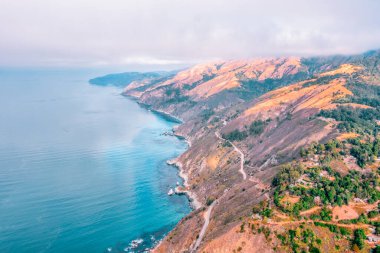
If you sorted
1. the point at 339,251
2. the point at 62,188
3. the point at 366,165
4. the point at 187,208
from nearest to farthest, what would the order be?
the point at 339,251, the point at 366,165, the point at 187,208, the point at 62,188

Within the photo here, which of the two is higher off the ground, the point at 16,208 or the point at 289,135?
the point at 289,135

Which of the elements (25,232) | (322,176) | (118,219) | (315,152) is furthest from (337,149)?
(25,232)

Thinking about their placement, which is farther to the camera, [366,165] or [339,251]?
A: [366,165]

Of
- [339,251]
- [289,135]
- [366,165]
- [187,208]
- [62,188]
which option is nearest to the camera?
[339,251]

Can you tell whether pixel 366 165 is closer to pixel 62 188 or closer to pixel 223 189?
pixel 223 189

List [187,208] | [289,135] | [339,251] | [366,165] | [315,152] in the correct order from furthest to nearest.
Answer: [289,135]
[187,208]
[315,152]
[366,165]
[339,251]

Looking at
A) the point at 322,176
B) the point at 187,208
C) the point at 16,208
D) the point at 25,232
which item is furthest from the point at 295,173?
the point at 16,208

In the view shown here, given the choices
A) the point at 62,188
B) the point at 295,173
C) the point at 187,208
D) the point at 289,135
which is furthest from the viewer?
the point at 289,135

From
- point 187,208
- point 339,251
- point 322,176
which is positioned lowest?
point 187,208

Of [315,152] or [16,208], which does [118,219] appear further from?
[315,152]
